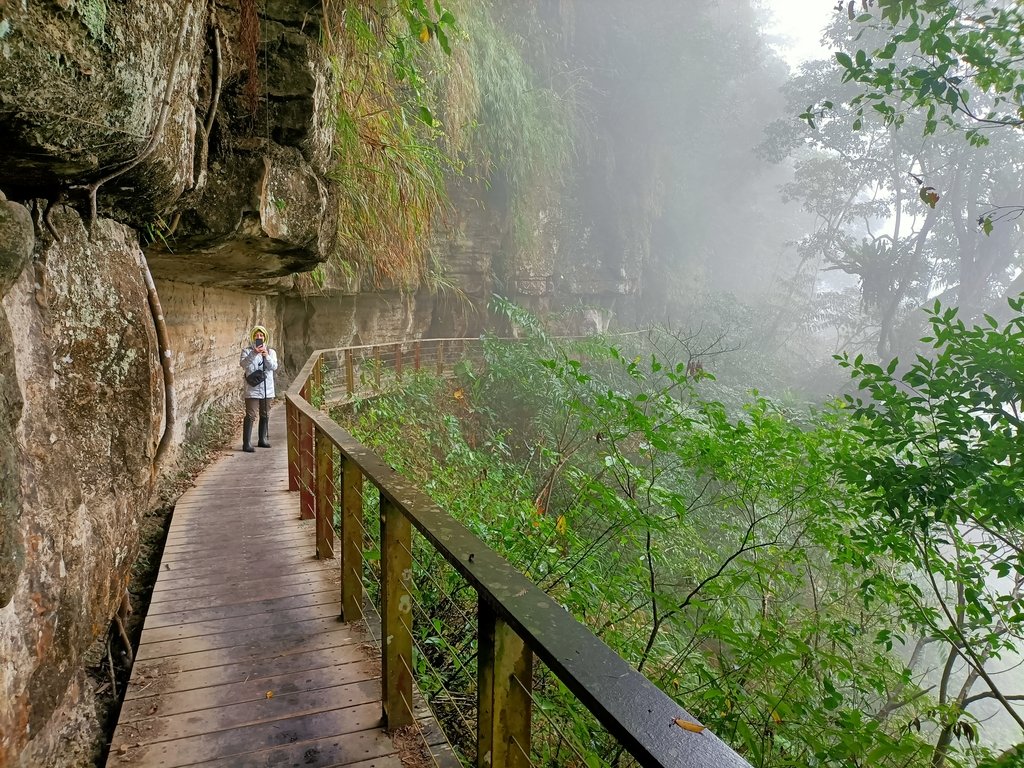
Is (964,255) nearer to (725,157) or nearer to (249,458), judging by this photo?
(725,157)

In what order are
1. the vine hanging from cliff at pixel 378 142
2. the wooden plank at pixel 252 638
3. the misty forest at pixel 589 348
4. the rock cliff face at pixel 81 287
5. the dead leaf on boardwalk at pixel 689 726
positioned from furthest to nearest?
the vine hanging from cliff at pixel 378 142 < the wooden plank at pixel 252 638 < the misty forest at pixel 589 348 < the rock cliff face at pixel 81 287 < the dead leaf on boardwalk at pixel 689 726

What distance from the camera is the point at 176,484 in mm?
5992

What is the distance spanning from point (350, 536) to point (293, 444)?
2.80 metres

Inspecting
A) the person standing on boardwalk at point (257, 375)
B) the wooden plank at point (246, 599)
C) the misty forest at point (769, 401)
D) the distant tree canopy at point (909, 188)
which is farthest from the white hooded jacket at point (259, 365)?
the distant tree canopy at point (909, 188)

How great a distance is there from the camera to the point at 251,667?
294 centimetres

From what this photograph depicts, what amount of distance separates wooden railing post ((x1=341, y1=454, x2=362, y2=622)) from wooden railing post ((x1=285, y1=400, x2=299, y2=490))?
2.48 metres

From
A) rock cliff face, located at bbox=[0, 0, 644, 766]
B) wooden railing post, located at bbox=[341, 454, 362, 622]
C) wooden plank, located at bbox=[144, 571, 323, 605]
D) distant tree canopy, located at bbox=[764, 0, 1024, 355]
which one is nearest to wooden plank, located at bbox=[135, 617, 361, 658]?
wooden railing post, located at bbox=[341, 454, 362, 622]

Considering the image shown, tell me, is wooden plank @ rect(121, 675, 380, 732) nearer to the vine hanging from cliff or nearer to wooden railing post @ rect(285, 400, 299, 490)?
wooden railing post @ rect(285, 400, 299, 490)

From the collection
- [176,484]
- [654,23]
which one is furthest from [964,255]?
[176,484]

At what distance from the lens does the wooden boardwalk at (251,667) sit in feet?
7.73

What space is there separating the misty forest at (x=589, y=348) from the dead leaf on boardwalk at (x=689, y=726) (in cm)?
128

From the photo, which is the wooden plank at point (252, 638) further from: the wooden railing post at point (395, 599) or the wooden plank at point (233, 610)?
the wooden railing post at point (395, 599)

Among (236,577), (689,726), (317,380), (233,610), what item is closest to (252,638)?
(233,610)

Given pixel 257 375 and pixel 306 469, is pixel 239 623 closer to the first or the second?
pixel 306 469
